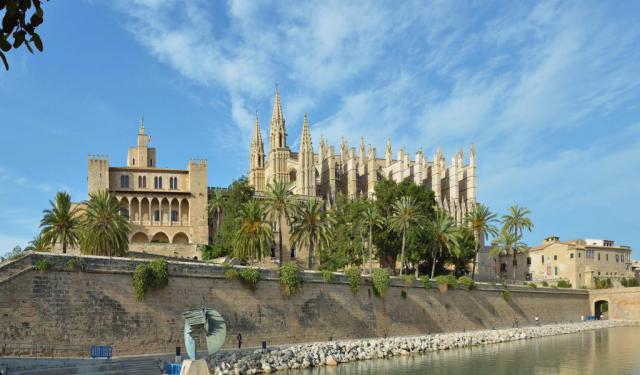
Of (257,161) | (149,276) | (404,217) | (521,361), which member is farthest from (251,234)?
(257,161)

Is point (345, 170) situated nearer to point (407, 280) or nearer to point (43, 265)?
point (407, 280)

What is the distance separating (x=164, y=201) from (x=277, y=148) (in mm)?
20613

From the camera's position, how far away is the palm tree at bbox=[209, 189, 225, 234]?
6072 cm

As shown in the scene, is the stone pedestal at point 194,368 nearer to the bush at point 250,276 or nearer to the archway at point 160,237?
the bush at point 250,276

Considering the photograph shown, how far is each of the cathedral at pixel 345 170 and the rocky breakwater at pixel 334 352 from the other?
32.5 m

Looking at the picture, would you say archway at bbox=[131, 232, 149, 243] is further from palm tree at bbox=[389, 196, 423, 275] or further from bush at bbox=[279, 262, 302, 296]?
bush at bbox=[279, 262, 302, 296]

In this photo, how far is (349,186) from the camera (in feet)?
263

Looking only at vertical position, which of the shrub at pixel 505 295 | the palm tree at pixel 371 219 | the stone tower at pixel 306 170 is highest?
the stone tower at pixel 306 170

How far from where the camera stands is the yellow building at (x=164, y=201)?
196 ft

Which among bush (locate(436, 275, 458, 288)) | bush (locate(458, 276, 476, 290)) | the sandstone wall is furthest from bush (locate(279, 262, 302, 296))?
bush (locate(458, 276, 476, 290))

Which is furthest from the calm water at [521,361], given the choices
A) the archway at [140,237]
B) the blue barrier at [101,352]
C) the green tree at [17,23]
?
the archway at [140,237]

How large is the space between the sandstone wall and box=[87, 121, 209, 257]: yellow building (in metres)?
24.6

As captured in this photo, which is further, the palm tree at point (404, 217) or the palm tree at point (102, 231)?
the palm tree at point (404, 217)

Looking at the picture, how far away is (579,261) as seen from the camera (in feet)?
248
